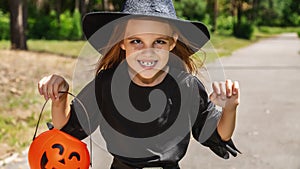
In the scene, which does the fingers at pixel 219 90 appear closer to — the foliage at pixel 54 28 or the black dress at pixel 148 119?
the black dress at pixel 148 119

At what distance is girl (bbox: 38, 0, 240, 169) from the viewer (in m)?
2.54

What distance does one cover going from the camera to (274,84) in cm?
1246

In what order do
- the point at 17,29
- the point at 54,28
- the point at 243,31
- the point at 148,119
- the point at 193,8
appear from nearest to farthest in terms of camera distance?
the point at 148,119, the point at 17,29, the point at 54,28, the point at 243,31, the point at 193,8

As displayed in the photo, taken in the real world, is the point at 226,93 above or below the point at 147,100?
above

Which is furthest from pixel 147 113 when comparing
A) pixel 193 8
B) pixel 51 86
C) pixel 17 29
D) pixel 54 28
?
pixel 193 8

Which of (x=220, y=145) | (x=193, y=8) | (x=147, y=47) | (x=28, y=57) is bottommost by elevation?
(x=193, y=8)

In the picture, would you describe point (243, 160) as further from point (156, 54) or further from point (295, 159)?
point (156, 54)

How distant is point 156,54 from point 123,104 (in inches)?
11.7

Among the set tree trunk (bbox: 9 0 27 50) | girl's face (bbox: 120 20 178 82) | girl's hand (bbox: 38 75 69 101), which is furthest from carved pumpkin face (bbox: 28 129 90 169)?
tree trunk (bbox: 9 0 27 50)

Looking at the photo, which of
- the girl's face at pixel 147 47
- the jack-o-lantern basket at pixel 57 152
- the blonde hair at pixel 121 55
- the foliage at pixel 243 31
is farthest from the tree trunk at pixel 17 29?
the foliage at pixel 243 31

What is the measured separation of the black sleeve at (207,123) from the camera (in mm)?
2605

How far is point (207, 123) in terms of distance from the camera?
2.62 meters

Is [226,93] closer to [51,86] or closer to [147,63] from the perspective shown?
[147,63]

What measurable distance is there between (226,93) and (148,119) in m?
0.43
